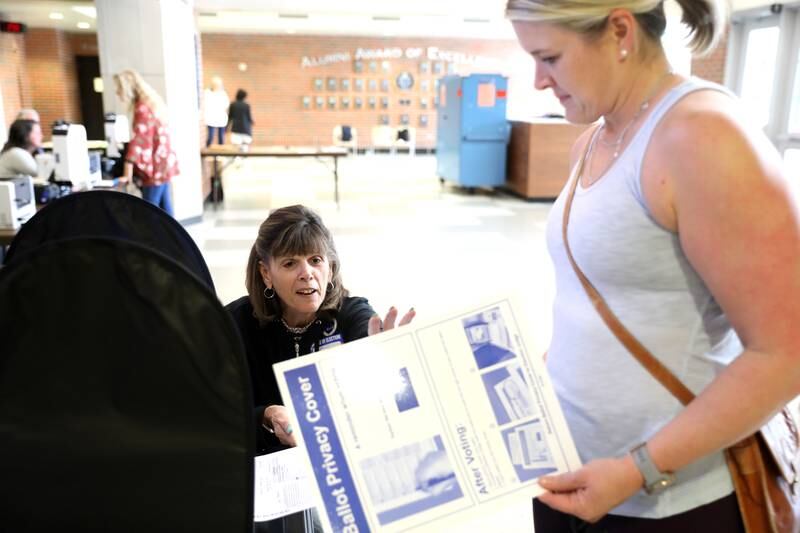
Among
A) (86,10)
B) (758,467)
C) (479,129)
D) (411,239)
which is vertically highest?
(86,10)

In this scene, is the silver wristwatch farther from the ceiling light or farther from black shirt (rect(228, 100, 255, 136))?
black shirt (rect(228, 100, 255, 136))

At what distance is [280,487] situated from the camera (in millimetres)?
1242

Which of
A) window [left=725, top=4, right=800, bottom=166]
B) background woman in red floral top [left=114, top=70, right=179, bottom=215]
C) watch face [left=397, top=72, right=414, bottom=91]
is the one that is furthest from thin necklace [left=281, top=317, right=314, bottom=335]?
watch face [left=397, top=72, right=414, bottom=91]

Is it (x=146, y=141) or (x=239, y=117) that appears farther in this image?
(x=239, y=117)

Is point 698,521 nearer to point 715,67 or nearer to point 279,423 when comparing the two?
point 279,423

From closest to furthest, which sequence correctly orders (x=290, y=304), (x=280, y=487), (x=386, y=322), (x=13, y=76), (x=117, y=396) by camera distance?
(x=117, y=396), (x=386, y=322), (x=280, y=487), (x=290, y=304), (x=13, y=76)

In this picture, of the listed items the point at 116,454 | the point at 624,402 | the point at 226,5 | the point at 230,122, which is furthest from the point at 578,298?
the point at 230,122

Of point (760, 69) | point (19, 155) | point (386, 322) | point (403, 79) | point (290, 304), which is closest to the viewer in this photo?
point (386, 322)

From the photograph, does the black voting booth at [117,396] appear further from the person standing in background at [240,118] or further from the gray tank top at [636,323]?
the person standing in background at [240,118]

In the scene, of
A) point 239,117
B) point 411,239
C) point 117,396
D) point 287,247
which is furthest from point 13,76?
point 117,396

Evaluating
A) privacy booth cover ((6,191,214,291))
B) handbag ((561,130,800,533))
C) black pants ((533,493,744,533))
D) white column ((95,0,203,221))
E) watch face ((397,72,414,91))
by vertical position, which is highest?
watch face ((397,72,414,91))

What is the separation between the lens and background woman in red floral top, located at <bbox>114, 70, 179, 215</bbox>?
576 centimetres

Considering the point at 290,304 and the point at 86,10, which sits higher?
the point at 86,10

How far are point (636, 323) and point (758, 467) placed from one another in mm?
251
